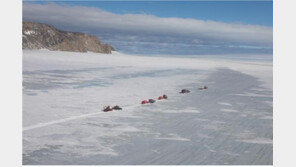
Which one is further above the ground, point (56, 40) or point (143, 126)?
point (56, 40)

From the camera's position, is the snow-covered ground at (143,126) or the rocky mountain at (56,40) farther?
the rocky mountain at (56,40)

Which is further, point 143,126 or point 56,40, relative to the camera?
point 56,40

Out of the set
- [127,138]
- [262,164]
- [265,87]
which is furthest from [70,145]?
[265,87]

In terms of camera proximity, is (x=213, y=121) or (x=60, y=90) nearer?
(x=213, y=121)

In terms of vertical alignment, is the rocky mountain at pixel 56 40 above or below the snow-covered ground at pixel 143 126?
above

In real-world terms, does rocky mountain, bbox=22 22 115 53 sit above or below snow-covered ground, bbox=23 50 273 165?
above

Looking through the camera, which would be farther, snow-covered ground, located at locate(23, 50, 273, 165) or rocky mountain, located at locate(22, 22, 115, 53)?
rocky mountain, located at locate(22, 22, 115, 53)

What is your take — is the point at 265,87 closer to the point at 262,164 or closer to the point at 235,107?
the point at 235,107
